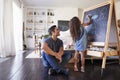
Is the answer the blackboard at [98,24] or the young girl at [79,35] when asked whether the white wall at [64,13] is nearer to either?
the blackboard at [98,24]

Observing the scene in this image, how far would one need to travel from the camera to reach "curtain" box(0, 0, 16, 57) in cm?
553

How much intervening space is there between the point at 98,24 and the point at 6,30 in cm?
353

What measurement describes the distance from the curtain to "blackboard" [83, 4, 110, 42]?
10.0 ft

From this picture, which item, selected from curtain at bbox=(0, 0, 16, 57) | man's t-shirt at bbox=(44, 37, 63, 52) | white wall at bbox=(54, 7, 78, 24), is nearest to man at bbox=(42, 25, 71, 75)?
man's t-shirt at bbox=(44, 37, 63, 52)

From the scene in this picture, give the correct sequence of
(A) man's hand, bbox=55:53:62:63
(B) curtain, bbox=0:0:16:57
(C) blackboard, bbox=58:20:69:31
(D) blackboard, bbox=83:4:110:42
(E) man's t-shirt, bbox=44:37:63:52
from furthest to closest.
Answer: (C) blackboard, bbox=58:20:69:31 < (B) curtain, bbox=0:0:16:57 < (D) blackboard, bbox=83:4:110:42 < (E) man's t-shirt, bbox=44:37:63:52 < (A) man's hand, bbox=55:53:62:63

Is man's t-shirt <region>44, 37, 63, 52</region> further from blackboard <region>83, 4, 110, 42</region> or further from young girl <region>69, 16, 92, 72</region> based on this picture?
blackboard <region>83, 4, 110, 42</region>

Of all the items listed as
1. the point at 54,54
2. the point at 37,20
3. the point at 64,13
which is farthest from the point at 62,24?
the point at 54,54

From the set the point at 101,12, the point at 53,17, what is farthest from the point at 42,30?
the point at 101,12

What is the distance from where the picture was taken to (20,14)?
8.54 m

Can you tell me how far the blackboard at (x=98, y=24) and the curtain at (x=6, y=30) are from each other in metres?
3.06

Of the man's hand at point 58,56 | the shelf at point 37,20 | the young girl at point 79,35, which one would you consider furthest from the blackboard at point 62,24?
the man's hand at point 58,56

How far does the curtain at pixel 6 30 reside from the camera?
5529mm

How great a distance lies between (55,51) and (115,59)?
8.21ft

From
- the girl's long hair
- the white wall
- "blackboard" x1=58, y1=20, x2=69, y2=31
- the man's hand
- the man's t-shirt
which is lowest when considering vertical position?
the man's hand
